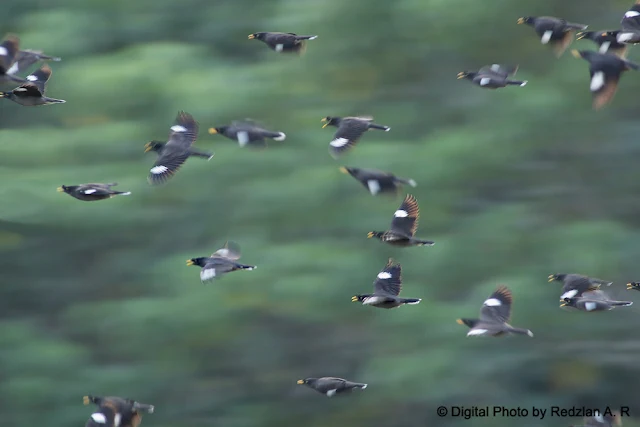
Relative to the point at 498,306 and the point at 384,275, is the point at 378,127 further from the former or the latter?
the point at 498,306

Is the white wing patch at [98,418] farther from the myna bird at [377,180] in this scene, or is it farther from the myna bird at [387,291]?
the myna bird at [377,180]

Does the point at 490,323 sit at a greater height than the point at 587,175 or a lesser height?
lesser

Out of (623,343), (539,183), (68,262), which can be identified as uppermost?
(539,183)

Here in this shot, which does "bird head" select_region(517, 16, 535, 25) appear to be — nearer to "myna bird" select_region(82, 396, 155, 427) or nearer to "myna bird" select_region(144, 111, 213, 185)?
"myna bird" select_region(144, 111, 213, 185)

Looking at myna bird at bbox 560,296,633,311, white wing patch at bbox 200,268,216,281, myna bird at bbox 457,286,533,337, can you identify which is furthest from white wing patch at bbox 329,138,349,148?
myna bird at bbox 560,296,633,311

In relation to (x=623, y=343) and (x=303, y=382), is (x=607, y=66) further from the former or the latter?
(x=303, y=382)

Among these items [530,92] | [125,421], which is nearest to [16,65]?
[125,421]

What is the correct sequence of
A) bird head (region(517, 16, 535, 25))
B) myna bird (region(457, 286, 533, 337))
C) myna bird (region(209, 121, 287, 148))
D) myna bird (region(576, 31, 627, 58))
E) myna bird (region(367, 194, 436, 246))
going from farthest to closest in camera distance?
bird head (region(517, 16, 535, 25)) < myna bird (region(576, 31, 627, 58)) < myna bird (region(209, 121, 287, 148)) < myna bird (region(367, 194, 436, 246)) < myna bird (region(457, 286, 533, 337))
